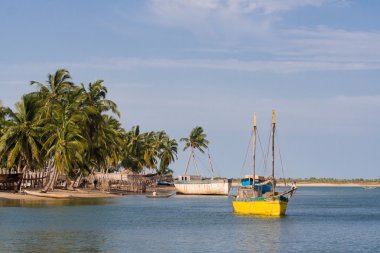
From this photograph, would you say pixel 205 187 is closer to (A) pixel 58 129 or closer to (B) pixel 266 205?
(A) pixel 58 129

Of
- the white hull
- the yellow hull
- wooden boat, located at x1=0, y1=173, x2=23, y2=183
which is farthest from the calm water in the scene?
the white hull

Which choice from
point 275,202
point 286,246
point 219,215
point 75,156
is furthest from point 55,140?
point 286,246

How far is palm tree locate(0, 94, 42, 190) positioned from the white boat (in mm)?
47323

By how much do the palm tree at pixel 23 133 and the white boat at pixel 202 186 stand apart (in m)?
47.3

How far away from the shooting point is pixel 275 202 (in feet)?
213

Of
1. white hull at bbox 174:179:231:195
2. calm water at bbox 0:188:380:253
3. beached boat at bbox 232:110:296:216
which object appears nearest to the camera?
calm water at bbox 0:188:380:253

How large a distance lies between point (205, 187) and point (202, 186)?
0.69 m

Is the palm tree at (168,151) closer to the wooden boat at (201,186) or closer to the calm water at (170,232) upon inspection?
the wooden boat at (201,186)

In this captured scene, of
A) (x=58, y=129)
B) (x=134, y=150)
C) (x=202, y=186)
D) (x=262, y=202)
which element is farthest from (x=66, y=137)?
(x=134, y=150)

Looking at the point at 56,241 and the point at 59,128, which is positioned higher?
the point at 59,128

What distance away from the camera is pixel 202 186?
13438cm

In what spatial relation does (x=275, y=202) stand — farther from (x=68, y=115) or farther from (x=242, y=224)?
(x=68, y=115)

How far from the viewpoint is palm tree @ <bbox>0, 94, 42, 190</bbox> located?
295ft

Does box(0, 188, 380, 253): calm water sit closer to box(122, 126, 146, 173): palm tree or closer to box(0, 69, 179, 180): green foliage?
box(0, 69, 179, 180): green foliage
